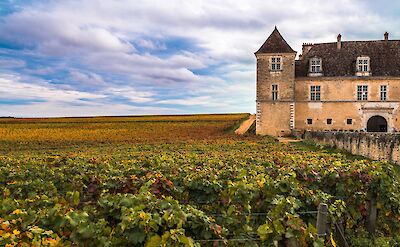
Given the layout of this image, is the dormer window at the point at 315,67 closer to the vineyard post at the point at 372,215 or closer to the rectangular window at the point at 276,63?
the rectangular window at the point at 276,63

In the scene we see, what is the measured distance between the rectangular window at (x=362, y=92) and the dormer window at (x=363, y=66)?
1.44 m

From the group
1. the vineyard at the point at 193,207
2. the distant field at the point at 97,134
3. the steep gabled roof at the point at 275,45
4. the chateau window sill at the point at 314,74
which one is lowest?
the distant field at the point at 97,134

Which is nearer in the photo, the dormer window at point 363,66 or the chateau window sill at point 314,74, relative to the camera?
the dormer window at point 363,66

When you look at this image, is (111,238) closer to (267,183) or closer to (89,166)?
(267,183)

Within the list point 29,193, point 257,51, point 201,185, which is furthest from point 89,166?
point 257,51

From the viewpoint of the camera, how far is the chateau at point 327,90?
3897 cm

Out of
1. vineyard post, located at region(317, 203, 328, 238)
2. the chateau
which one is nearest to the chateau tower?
the chateau

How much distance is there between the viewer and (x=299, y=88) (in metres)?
40.3

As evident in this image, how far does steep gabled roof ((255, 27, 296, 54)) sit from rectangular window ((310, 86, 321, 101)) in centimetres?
497

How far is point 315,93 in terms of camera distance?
131 feet

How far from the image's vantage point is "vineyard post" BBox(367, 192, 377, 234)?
851 cm

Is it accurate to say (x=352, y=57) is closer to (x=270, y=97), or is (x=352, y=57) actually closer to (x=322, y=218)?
(x=270, y=97)

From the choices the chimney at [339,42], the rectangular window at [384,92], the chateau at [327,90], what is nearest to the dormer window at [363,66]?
the chateau at [327,90]

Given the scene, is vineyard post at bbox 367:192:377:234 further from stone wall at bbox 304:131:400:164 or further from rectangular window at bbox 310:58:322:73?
rectangular window at bbox 310:58:322:73
